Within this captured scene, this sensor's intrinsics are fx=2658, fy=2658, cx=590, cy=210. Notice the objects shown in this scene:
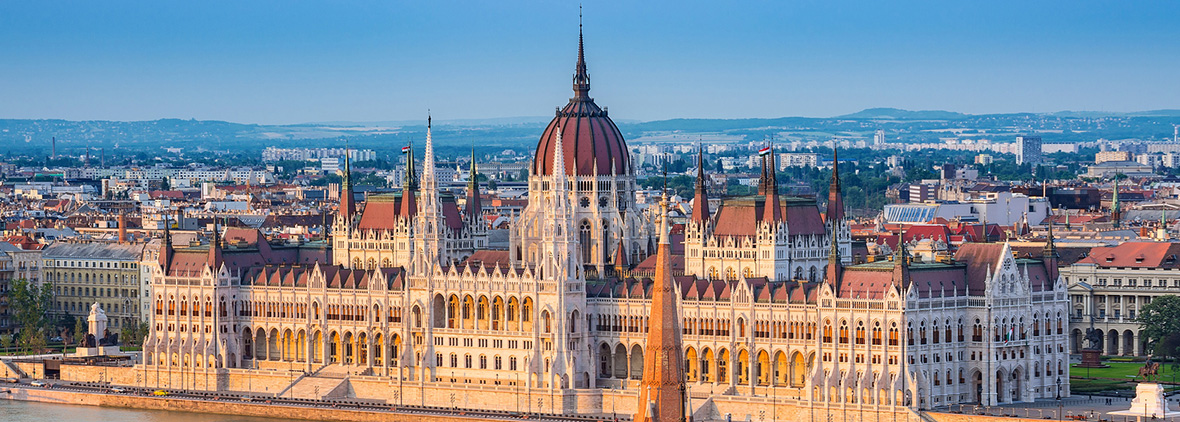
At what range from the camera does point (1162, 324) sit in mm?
167750

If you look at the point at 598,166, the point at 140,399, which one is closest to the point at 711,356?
the point at 598,166

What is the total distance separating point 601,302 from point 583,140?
14600 millimetres

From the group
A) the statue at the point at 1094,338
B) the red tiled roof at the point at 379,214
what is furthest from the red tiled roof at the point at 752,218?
the statue at the point at 1094,338

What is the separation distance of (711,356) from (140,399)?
121ft

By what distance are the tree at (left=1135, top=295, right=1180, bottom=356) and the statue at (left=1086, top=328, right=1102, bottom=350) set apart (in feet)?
16.1

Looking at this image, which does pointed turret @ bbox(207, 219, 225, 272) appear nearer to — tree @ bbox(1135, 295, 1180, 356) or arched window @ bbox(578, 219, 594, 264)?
arched window @ bbox(578, 219, 594, 264)

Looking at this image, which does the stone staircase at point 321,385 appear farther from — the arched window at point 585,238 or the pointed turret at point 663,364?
the pointed turret at point 663,364

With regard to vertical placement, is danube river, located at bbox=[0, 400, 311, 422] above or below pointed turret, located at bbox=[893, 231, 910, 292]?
below

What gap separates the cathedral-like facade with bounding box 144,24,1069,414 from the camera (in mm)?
141125

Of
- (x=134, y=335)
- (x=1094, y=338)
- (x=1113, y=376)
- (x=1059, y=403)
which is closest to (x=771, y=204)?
(x=1059, y=403)

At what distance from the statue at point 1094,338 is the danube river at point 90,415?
2237 inches

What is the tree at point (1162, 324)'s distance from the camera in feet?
541

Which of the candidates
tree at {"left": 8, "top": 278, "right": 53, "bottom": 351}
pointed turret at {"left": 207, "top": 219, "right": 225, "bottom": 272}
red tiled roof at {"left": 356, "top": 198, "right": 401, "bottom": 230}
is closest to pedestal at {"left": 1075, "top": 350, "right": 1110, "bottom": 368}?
red tiled roof at {"left": 356, "top": 198, "right": 401, "bottom": 230}

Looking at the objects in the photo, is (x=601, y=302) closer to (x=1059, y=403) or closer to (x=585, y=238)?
(x=585, y=238)
